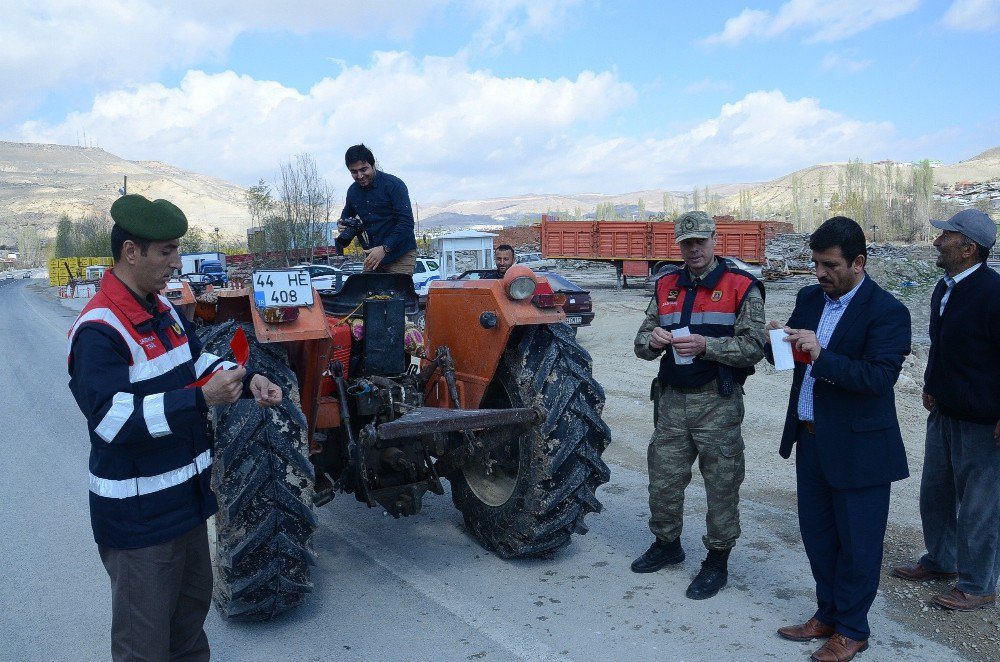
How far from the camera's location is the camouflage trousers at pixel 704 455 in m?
3.98

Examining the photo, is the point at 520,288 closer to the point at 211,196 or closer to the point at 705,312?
the point at 705,312

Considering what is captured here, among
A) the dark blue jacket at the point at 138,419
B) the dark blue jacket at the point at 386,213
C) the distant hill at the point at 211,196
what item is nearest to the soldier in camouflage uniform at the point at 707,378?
the dark blue jacket at the point at 386,213

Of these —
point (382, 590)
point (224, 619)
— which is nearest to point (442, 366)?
point (382, 590)

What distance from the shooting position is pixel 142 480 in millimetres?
2426

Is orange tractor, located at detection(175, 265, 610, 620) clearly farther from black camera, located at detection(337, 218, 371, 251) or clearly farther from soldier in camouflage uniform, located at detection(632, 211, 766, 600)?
black camera, located at detection(337, 218, 371, 251)

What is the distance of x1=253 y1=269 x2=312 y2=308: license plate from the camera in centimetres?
380

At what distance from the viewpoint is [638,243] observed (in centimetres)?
2578

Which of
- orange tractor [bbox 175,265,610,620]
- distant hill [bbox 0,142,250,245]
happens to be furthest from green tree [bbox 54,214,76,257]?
orange tractor [bbox 175,265,610,620]

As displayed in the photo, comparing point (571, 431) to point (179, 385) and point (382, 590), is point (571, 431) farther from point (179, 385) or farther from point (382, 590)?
point (179, 385)

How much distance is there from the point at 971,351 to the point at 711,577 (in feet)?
5.88

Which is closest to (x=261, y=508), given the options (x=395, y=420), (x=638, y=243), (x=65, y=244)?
(x=395, y=420)

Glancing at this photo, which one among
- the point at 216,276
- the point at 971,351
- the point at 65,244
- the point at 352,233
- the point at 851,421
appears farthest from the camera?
the point at 65,244

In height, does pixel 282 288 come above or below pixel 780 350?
above

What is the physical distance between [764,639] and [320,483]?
2.50m
